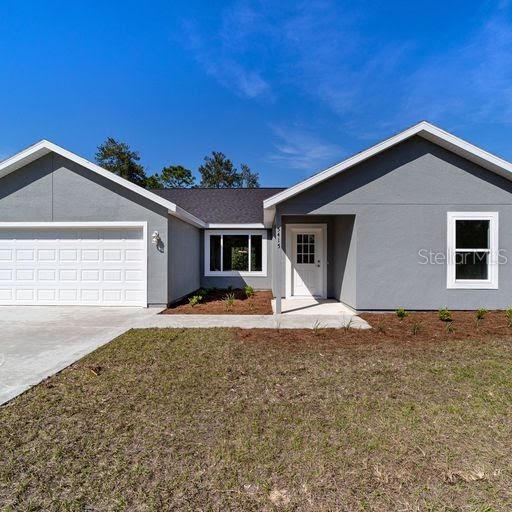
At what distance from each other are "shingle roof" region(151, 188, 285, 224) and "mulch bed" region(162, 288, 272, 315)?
370 cm

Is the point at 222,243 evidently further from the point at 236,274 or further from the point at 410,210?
the point at 410,210

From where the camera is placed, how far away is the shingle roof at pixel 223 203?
14.3 m

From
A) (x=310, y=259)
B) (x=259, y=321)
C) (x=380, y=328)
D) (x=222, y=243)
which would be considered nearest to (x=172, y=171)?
(x=222, y=243)

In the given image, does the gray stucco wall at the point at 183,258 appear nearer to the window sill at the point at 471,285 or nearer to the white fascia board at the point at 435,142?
the white fascia board at the point at 435,142

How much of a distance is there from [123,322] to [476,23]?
13909mm

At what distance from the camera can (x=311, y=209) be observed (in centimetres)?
883

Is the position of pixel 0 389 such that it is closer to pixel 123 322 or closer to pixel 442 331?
pixel 123 322

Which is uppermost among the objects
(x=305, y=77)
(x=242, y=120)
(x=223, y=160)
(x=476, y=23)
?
(x=223, y=160)

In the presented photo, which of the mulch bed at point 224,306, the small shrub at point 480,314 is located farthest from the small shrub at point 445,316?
the mulch bed at point 224,306

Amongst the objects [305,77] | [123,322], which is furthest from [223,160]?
[123,322]

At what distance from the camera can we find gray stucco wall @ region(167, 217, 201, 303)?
10.0m

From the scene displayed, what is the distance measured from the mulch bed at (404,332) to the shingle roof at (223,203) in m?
7.71

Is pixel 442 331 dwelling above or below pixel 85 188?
below

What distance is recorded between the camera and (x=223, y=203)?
52.1 ft
